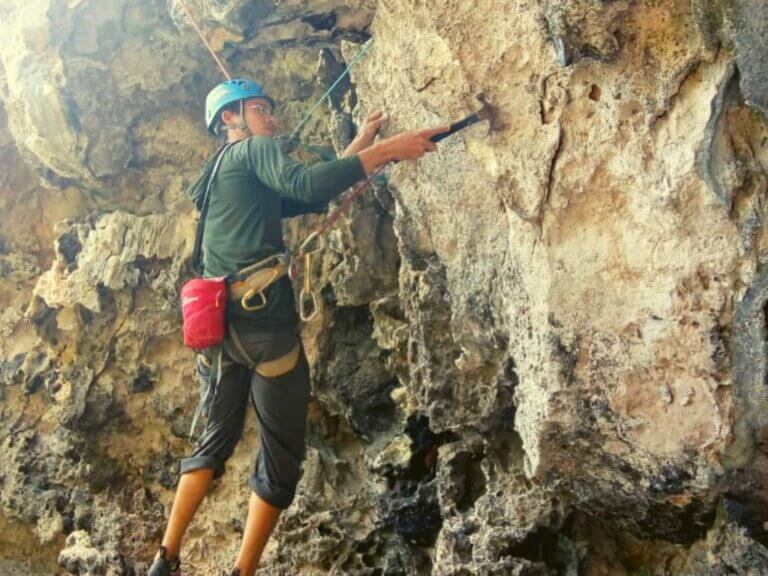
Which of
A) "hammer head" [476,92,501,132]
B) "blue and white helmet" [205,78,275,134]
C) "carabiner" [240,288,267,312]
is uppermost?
"blue and white helmet" [205,78,275,134]

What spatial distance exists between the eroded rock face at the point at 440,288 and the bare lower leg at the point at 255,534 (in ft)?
2.57

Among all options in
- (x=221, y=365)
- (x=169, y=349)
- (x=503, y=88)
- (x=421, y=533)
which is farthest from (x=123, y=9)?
(x=421, y=533)

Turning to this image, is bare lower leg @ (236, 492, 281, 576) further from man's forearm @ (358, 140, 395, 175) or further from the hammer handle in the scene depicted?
the hammer handle

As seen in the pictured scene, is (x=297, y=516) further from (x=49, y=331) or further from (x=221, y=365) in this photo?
(x=49, y=331)

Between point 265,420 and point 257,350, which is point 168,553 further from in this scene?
point 257,350

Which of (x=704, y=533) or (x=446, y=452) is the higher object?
(x=446, y=452)

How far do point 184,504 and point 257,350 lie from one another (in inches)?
30.6

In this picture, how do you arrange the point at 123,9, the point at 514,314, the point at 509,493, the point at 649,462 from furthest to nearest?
the point at 123,9
the point at 509,493
the point at 514,314
the point at 649,462

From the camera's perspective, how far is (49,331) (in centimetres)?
550

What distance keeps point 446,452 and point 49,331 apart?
343 centimetres

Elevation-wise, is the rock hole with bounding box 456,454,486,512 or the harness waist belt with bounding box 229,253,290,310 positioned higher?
the harness waist belt with bounding box 229,253,290,310

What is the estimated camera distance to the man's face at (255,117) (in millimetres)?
3709

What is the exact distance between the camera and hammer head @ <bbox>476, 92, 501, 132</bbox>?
9.55ft

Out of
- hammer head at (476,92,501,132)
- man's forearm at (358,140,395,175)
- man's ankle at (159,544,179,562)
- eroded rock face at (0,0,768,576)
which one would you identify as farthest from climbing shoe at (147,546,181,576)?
hammer head at (476,92,501,132)
